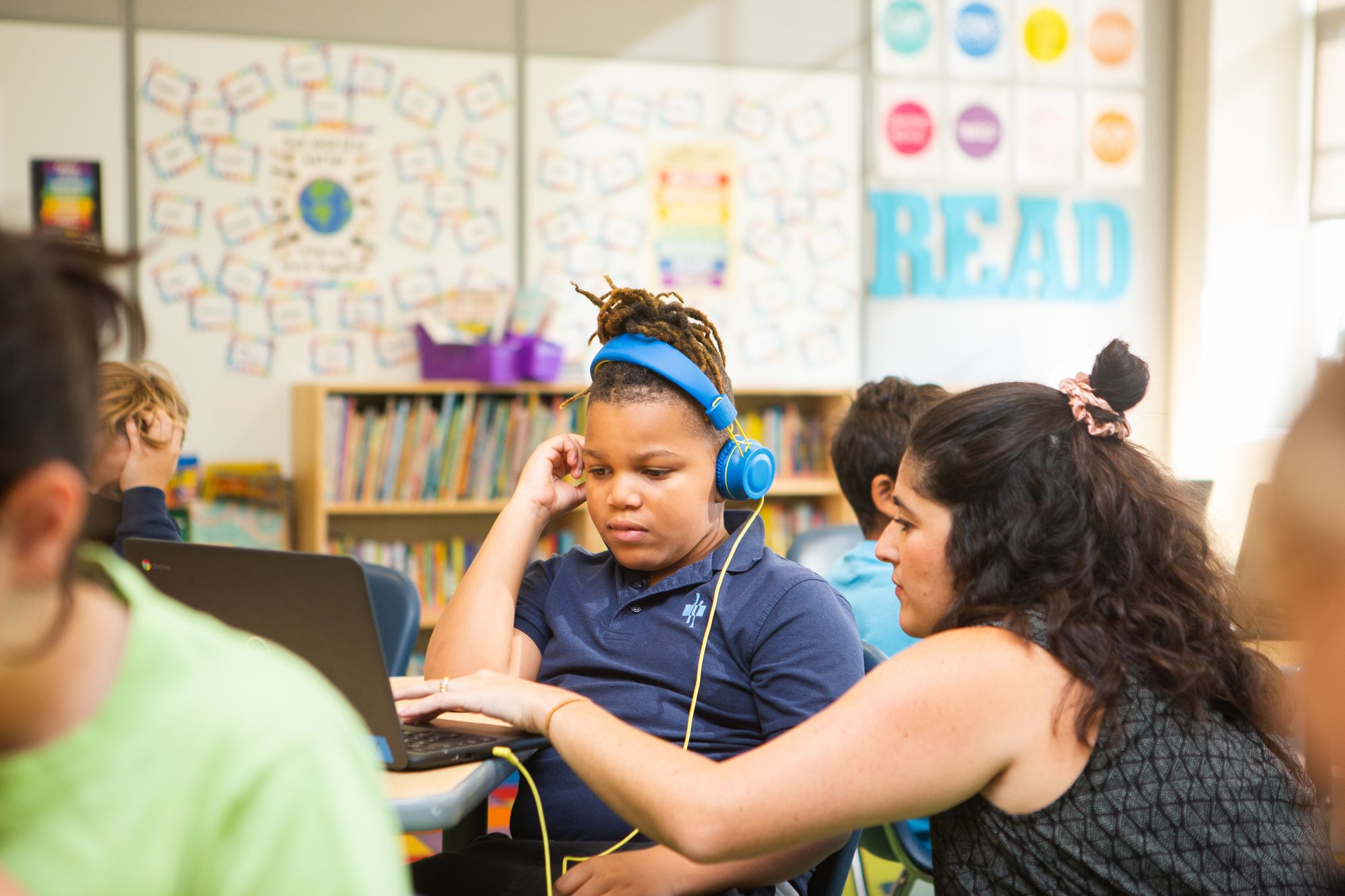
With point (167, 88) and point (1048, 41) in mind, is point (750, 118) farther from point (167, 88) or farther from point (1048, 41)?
point (167, 88)

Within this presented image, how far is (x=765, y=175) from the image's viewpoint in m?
4.67

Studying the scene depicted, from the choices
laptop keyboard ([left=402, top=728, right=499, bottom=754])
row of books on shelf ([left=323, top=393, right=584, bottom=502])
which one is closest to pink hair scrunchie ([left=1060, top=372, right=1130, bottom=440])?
laptop keyboard ([left=402, top=728, right=499, bottom=754])

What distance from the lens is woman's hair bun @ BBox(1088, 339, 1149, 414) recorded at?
4.17 ft

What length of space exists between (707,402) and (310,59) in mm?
3223

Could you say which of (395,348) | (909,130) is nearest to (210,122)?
(395,348)

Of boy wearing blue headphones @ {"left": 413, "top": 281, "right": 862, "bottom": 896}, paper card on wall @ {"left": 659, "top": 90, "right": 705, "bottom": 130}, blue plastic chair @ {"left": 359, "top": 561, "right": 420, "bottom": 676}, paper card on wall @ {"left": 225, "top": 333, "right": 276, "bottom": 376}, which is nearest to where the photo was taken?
boy wearing blue headphones @ {"left": 413, "top": 281, "right": 862, "bottom": 896}

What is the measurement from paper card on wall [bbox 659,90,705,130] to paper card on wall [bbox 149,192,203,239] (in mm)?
1803

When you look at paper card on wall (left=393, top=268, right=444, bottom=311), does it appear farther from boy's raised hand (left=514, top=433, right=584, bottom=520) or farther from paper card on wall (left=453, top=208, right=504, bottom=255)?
boy's raised hand (left=514, top=433, right=584, bottom=520)

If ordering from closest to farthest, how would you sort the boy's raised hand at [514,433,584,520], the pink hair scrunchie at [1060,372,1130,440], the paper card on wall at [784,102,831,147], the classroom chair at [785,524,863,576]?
the pink hair scrunchie at [1060,372,1130,440]
the boy's raised hand at [514,433,584,520]
the classroom chair at [785,524,863,576]
the paper card on wall at [784,102,831,147]

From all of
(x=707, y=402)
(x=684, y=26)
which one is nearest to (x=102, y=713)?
(x=707, y=402)

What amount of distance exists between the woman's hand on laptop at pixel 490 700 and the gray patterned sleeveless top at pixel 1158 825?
48 centimetres

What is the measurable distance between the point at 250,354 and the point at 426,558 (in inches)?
39.0

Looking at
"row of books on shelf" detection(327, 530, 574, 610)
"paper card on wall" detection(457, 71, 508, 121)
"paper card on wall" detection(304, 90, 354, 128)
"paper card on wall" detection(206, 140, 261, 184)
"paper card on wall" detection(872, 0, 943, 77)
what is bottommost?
"row of books on shelf" detection(327, 530, 574, 610)

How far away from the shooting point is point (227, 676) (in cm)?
67
